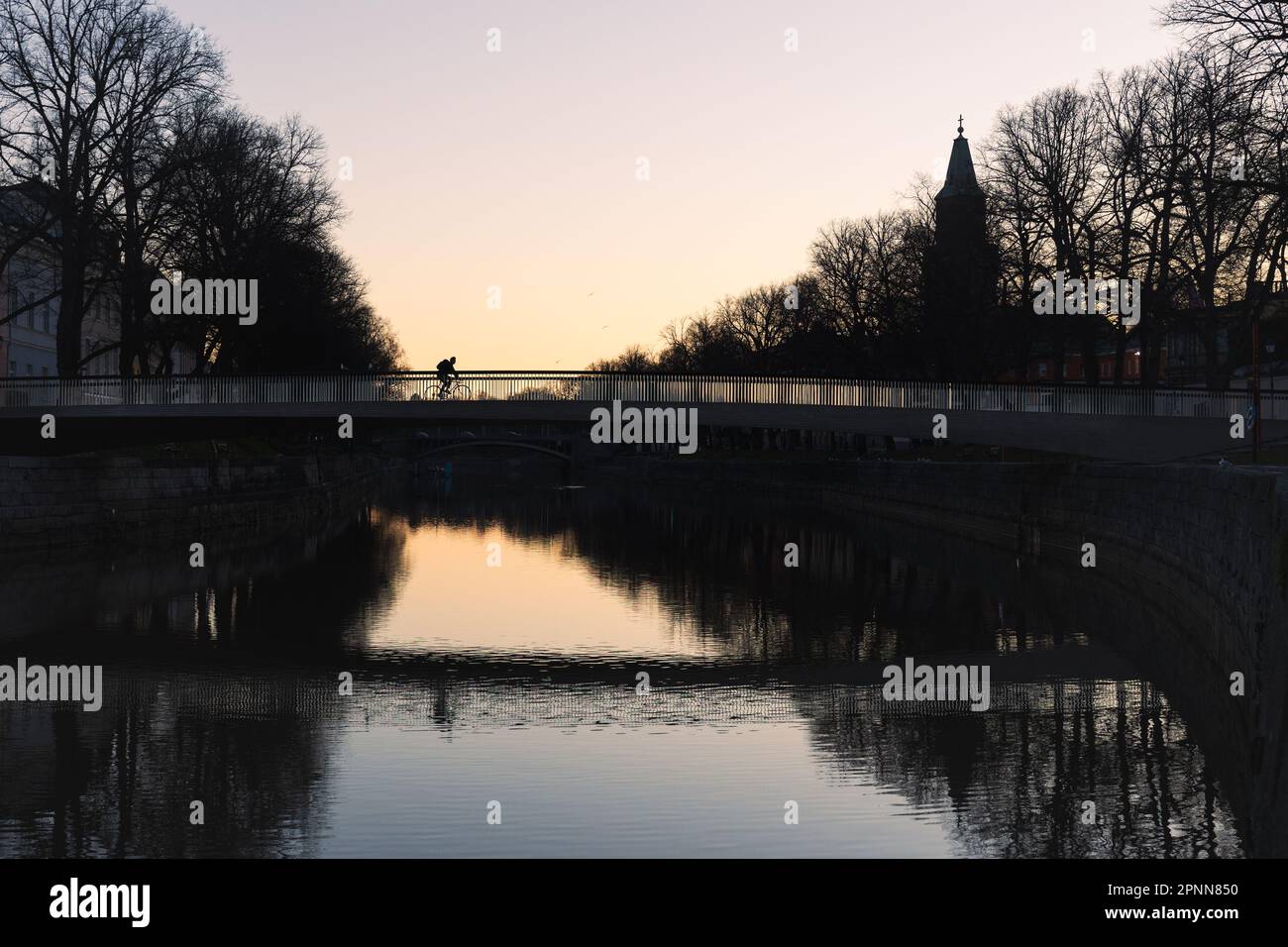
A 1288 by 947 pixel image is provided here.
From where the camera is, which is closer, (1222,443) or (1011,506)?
(1222,443)

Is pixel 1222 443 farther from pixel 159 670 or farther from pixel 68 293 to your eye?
pixel 68 293

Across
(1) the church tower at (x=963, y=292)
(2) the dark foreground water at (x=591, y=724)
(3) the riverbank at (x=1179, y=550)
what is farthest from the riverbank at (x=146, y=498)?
(1) the church tower at (x=963, y=292)

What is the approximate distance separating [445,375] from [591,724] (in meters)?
23.8

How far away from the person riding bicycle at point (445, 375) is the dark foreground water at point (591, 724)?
5472mm

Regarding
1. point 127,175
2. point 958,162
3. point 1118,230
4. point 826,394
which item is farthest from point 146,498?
point 958,162

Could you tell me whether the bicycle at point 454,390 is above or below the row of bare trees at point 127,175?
below

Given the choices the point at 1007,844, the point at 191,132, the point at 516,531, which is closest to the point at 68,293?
the point at 191,132

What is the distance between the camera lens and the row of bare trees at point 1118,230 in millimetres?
33875

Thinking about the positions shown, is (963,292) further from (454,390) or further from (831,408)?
(454,390)

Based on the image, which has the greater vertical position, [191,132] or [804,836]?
[191,132]

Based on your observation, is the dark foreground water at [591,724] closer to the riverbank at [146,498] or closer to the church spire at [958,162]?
the riverbank at [146,498]

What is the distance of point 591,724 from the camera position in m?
21.1
